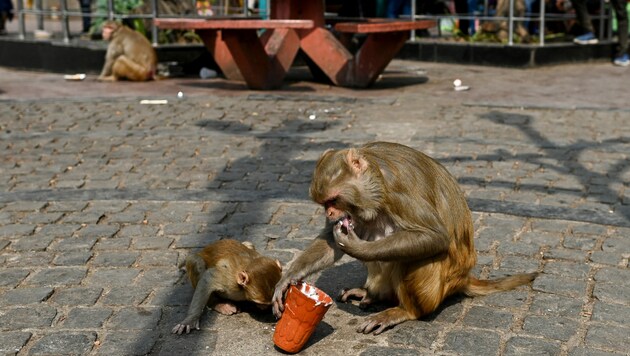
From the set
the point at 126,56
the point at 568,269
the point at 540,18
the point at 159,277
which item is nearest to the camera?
the point at 159,277

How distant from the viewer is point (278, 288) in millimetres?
4590

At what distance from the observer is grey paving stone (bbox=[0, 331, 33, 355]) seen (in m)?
4.35

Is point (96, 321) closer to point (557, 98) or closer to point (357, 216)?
point (357, 216)

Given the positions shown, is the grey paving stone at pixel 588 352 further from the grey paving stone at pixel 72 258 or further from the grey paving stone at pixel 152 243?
the grey paving stone at pixel 72 258

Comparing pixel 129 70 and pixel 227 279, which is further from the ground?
pixel 227 279

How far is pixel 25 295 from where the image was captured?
507cm

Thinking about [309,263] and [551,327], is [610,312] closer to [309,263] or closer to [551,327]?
[551,327]

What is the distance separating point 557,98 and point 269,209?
594cm

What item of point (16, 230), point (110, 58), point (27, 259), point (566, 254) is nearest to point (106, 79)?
point (110, 58)

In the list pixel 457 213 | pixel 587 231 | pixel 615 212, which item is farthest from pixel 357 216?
pixel 615 212

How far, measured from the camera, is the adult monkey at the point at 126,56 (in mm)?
13430

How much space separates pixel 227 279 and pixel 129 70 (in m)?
9.21

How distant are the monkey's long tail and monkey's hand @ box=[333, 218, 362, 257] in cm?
83

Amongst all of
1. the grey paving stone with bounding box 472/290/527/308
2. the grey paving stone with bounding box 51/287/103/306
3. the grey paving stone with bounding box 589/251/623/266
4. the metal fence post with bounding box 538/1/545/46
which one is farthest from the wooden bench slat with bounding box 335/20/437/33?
the grey paving stone with bounding box 51/287/103/306
